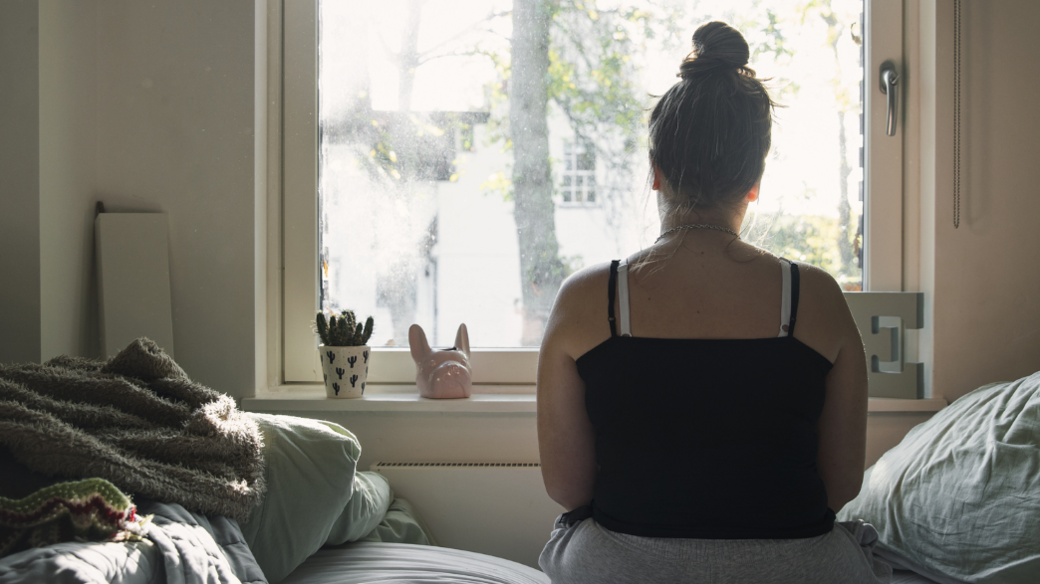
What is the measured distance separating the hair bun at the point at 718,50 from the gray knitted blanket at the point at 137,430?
899mm

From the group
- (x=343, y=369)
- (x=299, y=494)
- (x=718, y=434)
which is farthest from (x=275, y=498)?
(x=718, y=434)

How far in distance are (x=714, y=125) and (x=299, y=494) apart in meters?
0.87

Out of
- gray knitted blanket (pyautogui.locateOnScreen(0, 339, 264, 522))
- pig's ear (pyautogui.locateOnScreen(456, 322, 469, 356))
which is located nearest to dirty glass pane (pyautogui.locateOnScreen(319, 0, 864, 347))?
pig's ear (pyautogui.locateOnScreen(456, 322, 469, 356))

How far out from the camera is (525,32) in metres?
1.79

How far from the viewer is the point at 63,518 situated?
79cm

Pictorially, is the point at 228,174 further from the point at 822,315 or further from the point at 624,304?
the point at 822,315

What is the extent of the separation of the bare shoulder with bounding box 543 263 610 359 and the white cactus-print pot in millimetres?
796

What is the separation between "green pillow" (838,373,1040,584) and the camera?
104 centimetres

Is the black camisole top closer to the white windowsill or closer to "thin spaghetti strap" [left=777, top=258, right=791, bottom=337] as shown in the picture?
"thin spaghetti strap" [left=777, top=258, right=791, bottom=337]

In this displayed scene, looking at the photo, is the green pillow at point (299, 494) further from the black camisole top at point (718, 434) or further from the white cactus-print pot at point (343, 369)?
the black camisole top at point (718, 434)

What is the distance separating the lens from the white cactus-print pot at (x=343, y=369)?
A: 160cm

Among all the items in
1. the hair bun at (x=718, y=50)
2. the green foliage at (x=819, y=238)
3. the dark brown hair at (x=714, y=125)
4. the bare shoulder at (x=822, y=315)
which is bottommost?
the bare shoulder at (x=822, y=315)

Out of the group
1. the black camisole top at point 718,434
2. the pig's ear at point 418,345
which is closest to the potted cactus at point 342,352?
the pig's ear at point 418,345

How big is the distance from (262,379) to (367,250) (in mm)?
422
